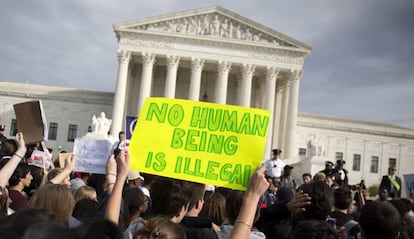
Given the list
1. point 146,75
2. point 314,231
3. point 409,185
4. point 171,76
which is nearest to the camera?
point 314,231

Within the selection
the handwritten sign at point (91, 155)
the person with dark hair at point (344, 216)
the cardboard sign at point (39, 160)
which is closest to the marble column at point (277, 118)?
the handwritten sign at point (91, 155)

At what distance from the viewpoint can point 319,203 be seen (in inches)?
192

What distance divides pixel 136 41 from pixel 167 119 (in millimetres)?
49338

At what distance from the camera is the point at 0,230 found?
187cm

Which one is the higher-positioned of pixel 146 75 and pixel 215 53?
pixel 215 53

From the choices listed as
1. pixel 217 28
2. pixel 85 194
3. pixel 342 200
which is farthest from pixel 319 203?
pixel 217 28

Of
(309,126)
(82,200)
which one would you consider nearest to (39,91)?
(309,126)

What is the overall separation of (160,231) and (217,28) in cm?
5346

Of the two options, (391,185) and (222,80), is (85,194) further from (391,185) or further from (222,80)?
(222,80)

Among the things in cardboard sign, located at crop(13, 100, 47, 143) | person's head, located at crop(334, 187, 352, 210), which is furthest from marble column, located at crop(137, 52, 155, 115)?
person's head, located at crop(334, 187, 352, 210)

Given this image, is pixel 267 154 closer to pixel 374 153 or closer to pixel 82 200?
pixel 374 153

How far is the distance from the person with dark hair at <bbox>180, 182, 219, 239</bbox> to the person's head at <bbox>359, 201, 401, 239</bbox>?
1574 mm

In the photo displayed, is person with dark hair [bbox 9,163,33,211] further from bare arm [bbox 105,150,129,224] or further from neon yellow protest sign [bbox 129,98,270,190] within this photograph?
bare arm [bbox 105,150,129,224]

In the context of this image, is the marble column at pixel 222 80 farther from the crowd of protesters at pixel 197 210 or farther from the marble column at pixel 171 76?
the crowd of protesters at pixel 197 210
